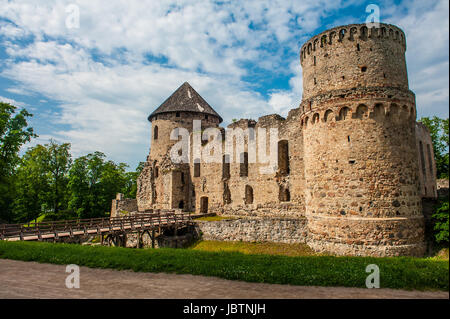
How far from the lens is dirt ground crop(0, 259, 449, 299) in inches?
260

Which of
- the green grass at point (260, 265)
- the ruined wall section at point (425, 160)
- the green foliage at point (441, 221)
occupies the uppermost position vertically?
the ruined wall section at point (425, 160)

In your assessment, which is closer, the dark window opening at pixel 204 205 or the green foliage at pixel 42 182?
the dark window opening at pixel 204 205

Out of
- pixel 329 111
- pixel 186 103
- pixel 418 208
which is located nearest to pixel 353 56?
pixel 329 111

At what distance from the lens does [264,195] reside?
22844 millimetres

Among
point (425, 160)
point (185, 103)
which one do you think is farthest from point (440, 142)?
point (185, 103)

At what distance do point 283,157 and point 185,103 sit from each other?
17358mm

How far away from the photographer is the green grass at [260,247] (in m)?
15.6

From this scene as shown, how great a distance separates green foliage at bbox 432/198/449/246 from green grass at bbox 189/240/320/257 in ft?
19.0

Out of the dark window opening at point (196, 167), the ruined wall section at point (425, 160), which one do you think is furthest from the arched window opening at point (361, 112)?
the dark window opening at point (196, 167)

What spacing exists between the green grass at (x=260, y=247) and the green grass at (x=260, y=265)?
523 cm

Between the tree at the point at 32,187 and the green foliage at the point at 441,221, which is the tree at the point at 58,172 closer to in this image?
the tree at the point at 32,187
